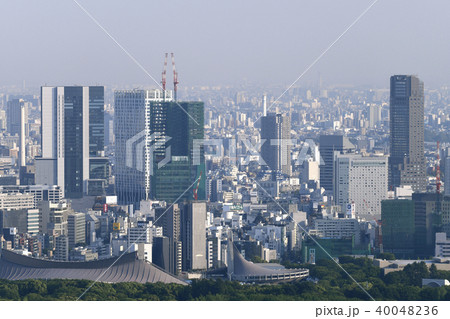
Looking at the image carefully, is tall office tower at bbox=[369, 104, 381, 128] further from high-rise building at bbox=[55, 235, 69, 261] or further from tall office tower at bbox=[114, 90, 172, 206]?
tall office tower at bbox=[114, 90, 172, 206]

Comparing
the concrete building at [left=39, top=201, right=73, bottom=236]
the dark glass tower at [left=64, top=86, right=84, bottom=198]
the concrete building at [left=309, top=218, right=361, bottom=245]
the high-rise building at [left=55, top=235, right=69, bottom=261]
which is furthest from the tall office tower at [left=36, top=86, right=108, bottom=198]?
the concrete building at [left=309, top=218, right=361, bottom=245]

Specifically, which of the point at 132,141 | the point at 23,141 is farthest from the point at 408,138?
the point at 23,141

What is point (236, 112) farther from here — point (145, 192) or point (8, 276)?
point (145, 192)

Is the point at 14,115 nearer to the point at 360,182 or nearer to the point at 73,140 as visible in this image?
the point at 360,182

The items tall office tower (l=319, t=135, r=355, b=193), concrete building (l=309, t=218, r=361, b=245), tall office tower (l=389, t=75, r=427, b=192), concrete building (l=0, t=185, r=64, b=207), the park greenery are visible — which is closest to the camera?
the park greenery
